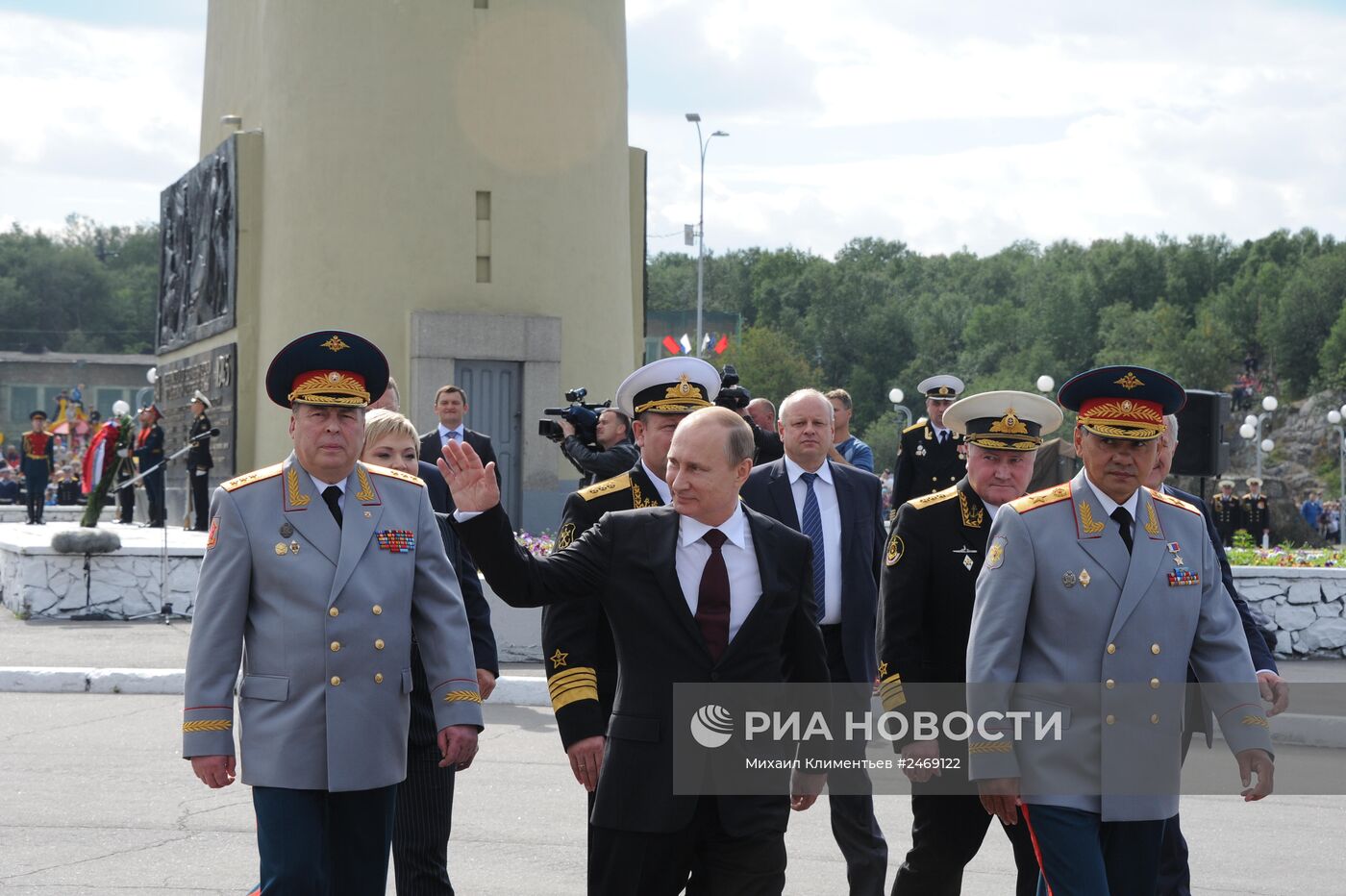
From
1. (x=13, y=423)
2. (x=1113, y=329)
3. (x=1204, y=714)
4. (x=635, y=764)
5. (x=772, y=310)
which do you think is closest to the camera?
(x=635, y=764)

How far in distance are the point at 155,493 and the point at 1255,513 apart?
26064mm

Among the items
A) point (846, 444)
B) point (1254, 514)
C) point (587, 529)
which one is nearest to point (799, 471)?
→ point (587, 529)

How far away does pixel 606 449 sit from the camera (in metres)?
10.9

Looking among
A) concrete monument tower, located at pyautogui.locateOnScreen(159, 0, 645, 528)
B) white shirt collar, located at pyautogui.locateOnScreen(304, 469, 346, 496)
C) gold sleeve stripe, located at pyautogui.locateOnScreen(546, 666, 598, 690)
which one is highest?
concrete monument tower, located at pyautogui.locateOnScreen(159, 0, 645, 528)

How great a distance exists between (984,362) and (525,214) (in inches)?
3840

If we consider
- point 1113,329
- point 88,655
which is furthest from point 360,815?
point 1113,329

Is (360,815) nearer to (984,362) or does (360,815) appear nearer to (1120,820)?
(1120,820)

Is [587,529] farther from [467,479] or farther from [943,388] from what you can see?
[943,388]

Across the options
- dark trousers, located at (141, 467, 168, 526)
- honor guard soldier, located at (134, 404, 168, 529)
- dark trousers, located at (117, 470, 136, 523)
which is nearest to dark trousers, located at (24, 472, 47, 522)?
dark trousers, located at (117, 470, 136, 523)

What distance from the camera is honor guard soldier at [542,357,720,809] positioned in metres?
5.15

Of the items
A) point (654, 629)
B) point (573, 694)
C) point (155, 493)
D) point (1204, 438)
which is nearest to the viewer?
point (654, 629)

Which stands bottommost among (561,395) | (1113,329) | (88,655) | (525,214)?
(88,655)

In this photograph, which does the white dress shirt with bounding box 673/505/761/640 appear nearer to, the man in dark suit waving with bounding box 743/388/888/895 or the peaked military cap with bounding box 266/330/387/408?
the peaked military cap with bounding box 266/330/387/408

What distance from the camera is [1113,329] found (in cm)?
11150
